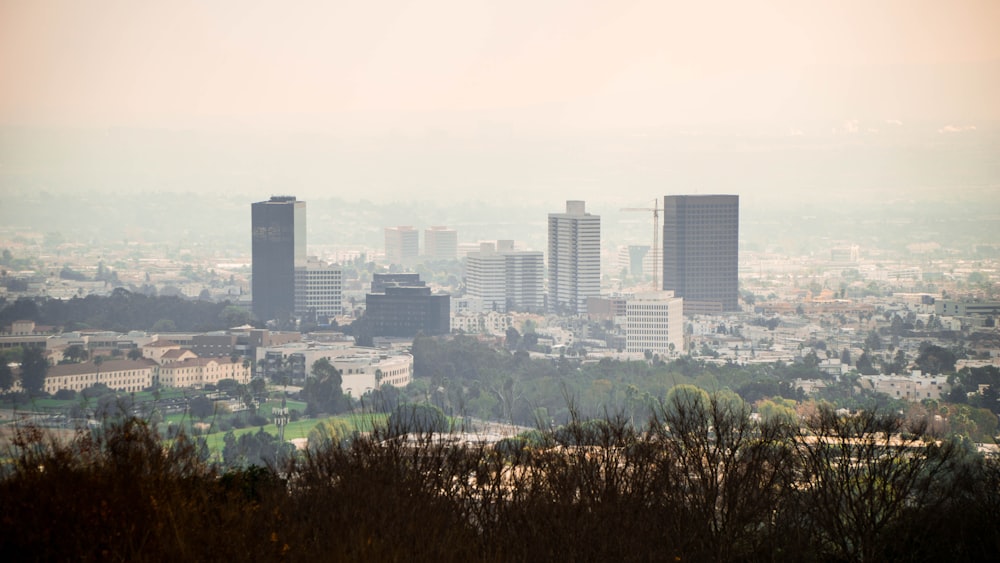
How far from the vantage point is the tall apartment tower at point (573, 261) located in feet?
178

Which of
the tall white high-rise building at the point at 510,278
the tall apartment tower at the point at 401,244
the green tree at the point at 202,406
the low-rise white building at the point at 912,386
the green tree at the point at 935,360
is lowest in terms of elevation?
the green tree at the point at 202,406

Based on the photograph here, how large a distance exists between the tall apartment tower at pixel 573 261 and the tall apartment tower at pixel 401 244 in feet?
43.8

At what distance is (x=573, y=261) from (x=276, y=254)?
516 inches

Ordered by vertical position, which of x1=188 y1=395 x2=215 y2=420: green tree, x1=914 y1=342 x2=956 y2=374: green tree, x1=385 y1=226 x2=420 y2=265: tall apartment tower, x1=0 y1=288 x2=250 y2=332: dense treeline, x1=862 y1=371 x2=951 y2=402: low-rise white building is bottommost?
x1=188 y1=395 x2=215 y2=420: green tree

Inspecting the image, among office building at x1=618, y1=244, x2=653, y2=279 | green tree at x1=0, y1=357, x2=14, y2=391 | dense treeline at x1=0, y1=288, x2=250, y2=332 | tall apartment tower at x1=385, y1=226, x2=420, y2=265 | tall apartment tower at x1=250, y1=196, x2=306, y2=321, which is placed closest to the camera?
green tree at x1=0, y1=357, x2=14, y2=391

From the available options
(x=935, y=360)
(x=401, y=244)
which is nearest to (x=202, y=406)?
(x=935, y=360)

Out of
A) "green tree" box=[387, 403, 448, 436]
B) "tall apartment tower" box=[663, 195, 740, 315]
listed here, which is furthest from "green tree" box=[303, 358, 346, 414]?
"tall apartment tower" box=[663, 195, 740, 315]

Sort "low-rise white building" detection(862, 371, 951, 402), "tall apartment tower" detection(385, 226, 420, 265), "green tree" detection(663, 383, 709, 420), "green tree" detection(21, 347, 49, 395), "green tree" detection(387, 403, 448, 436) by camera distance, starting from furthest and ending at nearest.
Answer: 1. "tall apartment tower" detection(385, 226, 420, 265)
2. "green tree" detection(21, 347, 49, 395)
3. "low-rise white building" detection(862, 371, 951, 402)
4. "green tree" detection(663, 383, 709, 420)
5. "green tree" detection(387, 403, 448, 436)

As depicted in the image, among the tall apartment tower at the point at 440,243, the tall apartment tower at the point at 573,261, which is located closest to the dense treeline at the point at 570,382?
the tall apartment tower at the point at 573,261

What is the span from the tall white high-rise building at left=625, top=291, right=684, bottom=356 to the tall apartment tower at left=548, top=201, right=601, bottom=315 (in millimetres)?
9375

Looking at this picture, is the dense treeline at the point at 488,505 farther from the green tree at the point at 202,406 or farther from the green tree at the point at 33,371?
the green tree at the point at 33,371

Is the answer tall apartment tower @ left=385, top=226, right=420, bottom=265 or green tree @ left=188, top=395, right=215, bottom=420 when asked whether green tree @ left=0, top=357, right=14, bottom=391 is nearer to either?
green tree @ left=188, top=395, right=215, bottom=420

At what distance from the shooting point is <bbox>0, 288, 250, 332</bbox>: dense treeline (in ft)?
139

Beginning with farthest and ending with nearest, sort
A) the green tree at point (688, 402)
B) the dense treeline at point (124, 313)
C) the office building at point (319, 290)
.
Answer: the office building at point (319, 290) < the dense treeline at point (124, 313) < the green tree at point (688, 402)
